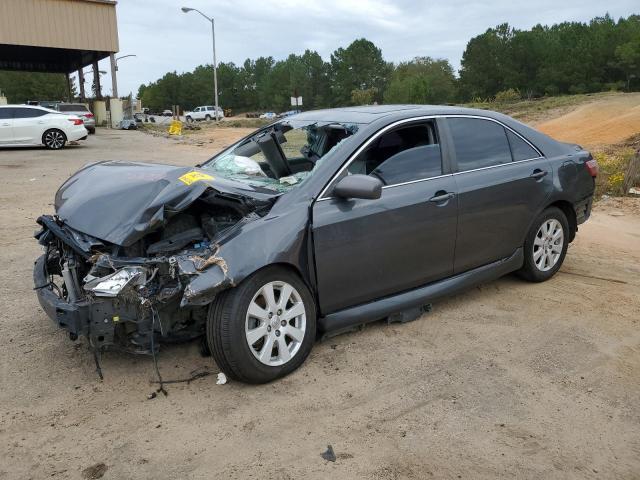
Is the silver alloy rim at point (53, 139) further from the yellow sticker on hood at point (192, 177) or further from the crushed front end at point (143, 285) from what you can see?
the yellow sticker on hood at point (192, 177)

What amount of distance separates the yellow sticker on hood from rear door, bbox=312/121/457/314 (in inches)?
30.3

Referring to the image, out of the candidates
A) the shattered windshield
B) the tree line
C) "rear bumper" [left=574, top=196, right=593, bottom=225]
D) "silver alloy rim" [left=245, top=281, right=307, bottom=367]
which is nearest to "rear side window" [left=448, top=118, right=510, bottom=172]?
the shattered windshield

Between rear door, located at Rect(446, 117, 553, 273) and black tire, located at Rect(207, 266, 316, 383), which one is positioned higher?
rear door, located at Rect(446, 117, 553, 273)

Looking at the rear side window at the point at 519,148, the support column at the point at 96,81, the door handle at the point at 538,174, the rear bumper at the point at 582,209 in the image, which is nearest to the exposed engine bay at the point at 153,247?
the rear side window at the point at 519,148

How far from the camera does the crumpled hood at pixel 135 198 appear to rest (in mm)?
3484

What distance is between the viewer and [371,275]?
12.8 ft

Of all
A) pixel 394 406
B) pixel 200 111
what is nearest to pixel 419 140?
pixel 394 406

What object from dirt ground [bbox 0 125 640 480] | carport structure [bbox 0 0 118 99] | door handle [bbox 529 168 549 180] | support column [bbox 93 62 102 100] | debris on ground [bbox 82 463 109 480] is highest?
carport structure [bbox 0 0 118 99]

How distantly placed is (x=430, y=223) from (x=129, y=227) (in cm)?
208

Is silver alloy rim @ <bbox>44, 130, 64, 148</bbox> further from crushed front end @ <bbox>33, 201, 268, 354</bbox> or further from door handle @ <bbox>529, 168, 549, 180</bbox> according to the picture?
door handle @ <bbox>529, 168, 549, 180</bbox>

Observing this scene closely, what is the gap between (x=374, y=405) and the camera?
3.29m

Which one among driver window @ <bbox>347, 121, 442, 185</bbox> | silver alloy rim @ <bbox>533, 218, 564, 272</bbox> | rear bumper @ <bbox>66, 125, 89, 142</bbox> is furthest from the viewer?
rear bumper @ <bbox>66, 125, 89, 142</bbox>

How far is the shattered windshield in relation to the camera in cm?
413

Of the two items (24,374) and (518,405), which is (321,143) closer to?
(518,405)
